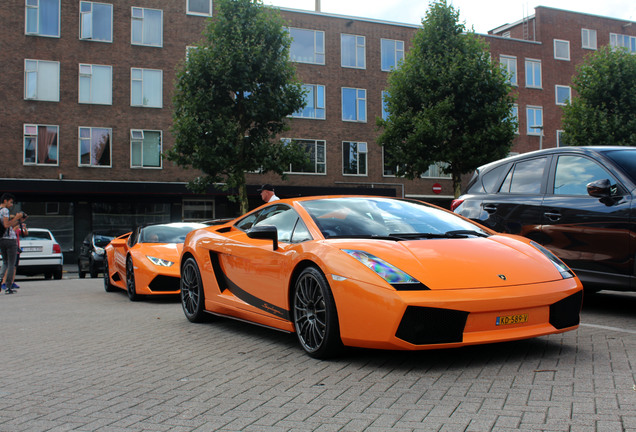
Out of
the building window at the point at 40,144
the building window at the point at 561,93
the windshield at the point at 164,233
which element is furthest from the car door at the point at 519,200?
the building window at the point at 561,93

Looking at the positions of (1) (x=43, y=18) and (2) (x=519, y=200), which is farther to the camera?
(1) (x=43, y=18)

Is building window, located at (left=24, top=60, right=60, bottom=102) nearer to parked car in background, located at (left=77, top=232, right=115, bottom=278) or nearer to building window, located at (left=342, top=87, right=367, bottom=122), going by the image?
parked car in background, located at (left=77, top=232, right=115, bottom=278)

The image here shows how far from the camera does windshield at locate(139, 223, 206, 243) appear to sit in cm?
1070

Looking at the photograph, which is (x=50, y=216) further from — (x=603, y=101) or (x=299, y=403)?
(x=299, y=403)

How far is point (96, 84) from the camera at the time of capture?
30359mm

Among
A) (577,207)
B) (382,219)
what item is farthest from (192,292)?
(577,207)

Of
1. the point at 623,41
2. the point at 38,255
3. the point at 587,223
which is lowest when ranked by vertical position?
the point at 38,255

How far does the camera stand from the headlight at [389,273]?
4070 millimetres

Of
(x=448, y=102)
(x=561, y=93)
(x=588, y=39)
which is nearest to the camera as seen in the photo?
Answer: (x=448, y=102)

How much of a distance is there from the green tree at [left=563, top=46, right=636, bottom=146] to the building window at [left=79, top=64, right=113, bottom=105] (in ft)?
71.7

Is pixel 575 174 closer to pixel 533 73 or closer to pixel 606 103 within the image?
pixel 606 103

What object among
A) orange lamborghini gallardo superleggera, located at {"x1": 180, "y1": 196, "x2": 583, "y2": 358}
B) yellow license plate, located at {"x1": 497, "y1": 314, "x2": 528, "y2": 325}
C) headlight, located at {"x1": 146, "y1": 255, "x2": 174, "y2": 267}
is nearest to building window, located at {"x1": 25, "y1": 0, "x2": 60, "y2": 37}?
headlight, located at {"x1": 146, "y1": 255, "x2": 174, "y2": 267}

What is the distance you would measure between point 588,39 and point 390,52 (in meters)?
15.5

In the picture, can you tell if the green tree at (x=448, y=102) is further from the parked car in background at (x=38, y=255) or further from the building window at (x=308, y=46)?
the parked car in background at (x=38, y=255)
